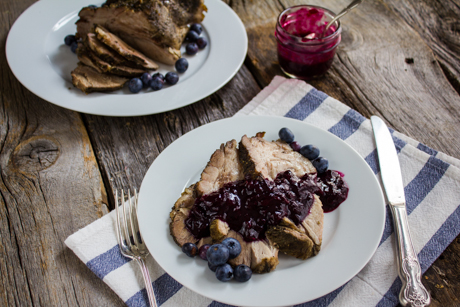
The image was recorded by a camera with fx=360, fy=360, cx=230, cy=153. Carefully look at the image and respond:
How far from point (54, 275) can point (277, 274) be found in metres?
1.22

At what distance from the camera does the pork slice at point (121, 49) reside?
2.88 meters

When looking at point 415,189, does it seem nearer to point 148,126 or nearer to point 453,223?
point 453,223

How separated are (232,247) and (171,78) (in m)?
1.65

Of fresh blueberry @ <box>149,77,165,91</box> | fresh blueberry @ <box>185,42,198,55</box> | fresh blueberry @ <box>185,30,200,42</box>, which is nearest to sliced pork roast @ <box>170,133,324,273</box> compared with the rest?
fresh blueberry @ <box>149,77,165,91</box>

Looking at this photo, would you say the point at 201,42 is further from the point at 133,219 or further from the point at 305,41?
the point at 133,219

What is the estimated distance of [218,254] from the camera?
168cm

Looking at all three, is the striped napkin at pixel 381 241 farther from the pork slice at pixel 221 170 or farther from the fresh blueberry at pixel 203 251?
the pork slice at pixel 221 170

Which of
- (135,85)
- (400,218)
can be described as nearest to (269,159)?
(400,218)

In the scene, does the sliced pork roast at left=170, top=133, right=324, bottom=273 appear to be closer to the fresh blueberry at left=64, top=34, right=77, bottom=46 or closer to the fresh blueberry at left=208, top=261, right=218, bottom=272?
the fresh blueberry at left=208, top=261, right=218, bottom=272

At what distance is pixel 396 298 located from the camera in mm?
1816

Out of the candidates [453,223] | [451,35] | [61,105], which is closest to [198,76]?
[61,105]

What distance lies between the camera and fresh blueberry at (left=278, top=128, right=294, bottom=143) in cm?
228

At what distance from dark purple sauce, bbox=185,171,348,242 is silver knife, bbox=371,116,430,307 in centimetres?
37

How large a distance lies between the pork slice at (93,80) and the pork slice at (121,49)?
18cm
